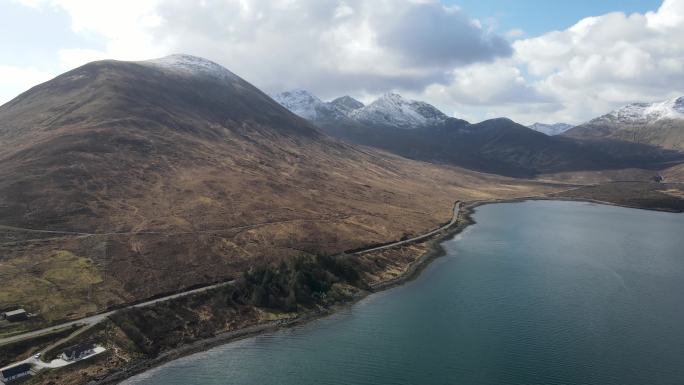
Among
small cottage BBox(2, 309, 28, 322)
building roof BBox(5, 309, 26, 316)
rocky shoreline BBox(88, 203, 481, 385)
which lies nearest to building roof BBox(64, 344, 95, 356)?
rocky shoreline BBox(88, 203, 481, 385)

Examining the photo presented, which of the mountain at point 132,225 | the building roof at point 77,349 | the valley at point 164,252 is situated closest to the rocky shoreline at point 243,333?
the valley at point 164,252

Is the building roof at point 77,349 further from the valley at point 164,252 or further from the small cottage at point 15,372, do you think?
the small cottage at point 15,372

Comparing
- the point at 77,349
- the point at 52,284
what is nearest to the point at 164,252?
the point at 52,284

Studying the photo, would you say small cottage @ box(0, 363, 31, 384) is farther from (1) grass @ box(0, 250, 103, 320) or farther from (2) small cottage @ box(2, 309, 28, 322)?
(2) small cottage @ box(2, 309, 28, 322)

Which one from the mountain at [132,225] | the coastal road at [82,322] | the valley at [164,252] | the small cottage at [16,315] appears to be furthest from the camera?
the mountain at [132,225]

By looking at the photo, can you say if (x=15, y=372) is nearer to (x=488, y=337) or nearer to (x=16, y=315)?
(x=16, y=315)

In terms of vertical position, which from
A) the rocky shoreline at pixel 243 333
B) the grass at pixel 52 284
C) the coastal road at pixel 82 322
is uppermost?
the grass at pixel 52 284
